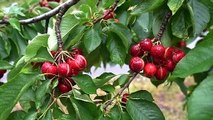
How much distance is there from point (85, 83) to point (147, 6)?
0.25m

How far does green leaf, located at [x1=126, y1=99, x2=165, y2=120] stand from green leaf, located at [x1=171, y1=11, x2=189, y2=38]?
21 centimetres

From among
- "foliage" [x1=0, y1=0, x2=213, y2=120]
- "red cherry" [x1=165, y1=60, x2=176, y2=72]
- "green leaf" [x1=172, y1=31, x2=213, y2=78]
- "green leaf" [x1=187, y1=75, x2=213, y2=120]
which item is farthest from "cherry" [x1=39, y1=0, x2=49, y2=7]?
"green leaf" [x1=187, y1=75, x2=213, y2=120]

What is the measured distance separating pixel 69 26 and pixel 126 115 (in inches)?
12.5

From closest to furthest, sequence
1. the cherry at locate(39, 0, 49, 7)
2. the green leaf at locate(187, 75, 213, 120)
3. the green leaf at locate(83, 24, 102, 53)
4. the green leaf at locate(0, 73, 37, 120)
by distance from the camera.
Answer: the green leaf at locate(187, 75, 213, 120), the green leaf at locate(0, 73, 37, 120), the green leaf at locate(83, 24, 102, 53), the cherry at locate(39, 0, 49, 7)

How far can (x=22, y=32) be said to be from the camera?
5.41 feet

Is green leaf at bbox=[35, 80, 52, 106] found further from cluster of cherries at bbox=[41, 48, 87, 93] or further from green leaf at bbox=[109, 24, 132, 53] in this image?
green leaf at bbox=[109, 24, 132, 53]

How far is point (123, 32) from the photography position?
124cm

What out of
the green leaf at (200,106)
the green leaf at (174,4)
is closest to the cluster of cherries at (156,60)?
the green leaf at (174,4)

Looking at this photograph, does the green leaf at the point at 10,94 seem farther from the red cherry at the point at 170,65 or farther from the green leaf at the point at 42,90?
the red cherry at the point at 170,65

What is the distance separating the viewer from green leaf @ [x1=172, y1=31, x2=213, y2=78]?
78cm

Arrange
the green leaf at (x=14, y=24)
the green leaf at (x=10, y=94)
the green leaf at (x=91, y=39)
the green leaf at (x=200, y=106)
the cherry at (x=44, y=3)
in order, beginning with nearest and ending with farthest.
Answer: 1. the green leaf at (x=200, y=106)
2. the green leaf at (x=10, y=94)
3. the green leaf at (x=91, y=39)
4. the green leaf at (x=14, y=24)
5. the cherry at (x=44, y=3)

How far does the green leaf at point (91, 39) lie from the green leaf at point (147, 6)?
0.15m

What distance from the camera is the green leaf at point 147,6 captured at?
1.06 metres

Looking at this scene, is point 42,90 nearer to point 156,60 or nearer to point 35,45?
point 35,45
